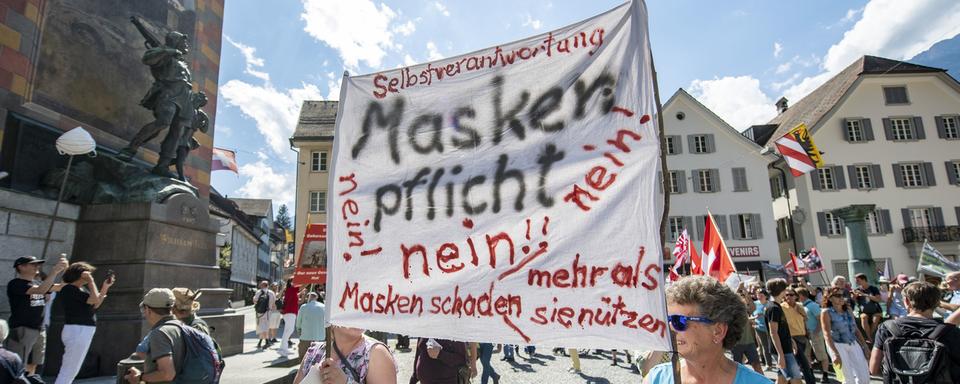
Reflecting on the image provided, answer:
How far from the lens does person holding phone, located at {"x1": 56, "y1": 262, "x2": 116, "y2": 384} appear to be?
576 cm

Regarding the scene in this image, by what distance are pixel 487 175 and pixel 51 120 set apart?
944 cm

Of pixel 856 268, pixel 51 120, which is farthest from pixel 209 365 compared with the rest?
pixel 856 268

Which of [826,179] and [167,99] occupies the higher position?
[826,179]

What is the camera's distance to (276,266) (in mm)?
87750

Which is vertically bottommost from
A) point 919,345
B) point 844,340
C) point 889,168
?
point 844,340

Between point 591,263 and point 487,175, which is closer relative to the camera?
point 591,263

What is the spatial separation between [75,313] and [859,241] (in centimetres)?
2203

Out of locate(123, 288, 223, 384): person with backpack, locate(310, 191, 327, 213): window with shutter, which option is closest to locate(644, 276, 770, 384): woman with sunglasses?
locate(123, 288, 223, 384): person with backpack

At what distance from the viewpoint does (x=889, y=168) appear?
1250 inches

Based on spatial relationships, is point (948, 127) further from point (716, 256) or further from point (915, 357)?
point (915, 357)

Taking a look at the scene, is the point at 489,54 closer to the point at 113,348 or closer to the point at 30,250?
the point at 113,348

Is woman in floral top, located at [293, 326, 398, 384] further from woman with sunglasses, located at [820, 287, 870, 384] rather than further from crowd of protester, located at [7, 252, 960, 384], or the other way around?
woman with sunglasses, located at [820, 287, 870, 384]

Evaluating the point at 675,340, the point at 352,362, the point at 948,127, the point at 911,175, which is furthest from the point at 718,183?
the point at 352,362

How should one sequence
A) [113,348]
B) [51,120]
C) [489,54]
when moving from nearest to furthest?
[489,54], [113,348], [51,120]
